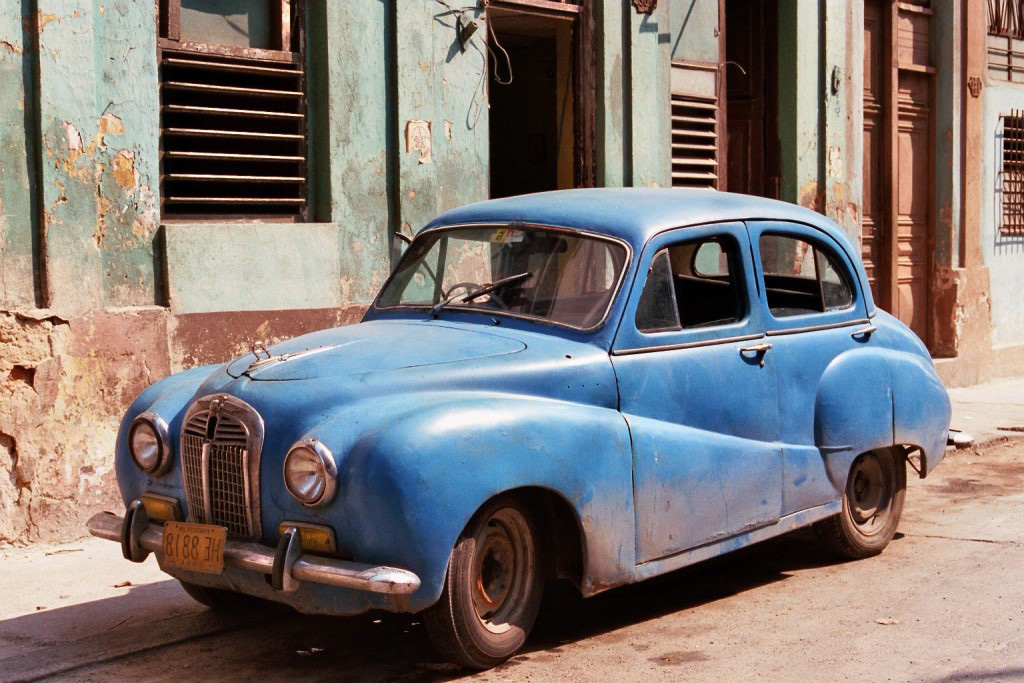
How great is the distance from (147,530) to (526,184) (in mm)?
7839

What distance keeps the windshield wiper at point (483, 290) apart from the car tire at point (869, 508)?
1944 mm

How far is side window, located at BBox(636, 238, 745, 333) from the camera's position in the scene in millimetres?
5371

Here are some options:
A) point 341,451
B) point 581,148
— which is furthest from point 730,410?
point 581,148

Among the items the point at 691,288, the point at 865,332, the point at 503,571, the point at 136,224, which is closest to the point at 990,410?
the point at 865,332

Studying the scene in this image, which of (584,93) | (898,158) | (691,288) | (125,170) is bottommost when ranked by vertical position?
(691,288)

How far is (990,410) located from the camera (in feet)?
38.1

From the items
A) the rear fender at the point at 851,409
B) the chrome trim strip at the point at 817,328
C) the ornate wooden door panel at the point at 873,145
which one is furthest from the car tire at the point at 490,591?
the ornate wooden door panel at the point at 873,145

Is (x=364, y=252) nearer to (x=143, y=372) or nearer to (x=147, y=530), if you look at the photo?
(x=143, y=372)

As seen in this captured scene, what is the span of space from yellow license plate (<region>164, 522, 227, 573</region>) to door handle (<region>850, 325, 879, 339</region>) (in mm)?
3178

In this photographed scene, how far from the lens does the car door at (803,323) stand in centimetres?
579

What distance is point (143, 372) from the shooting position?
293 inches

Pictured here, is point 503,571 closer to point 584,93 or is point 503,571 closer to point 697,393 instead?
point 697,393

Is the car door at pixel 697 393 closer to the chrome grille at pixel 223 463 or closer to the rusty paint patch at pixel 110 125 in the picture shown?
the chrome grille at pixel 223 463

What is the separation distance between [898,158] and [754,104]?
6.75 feet
